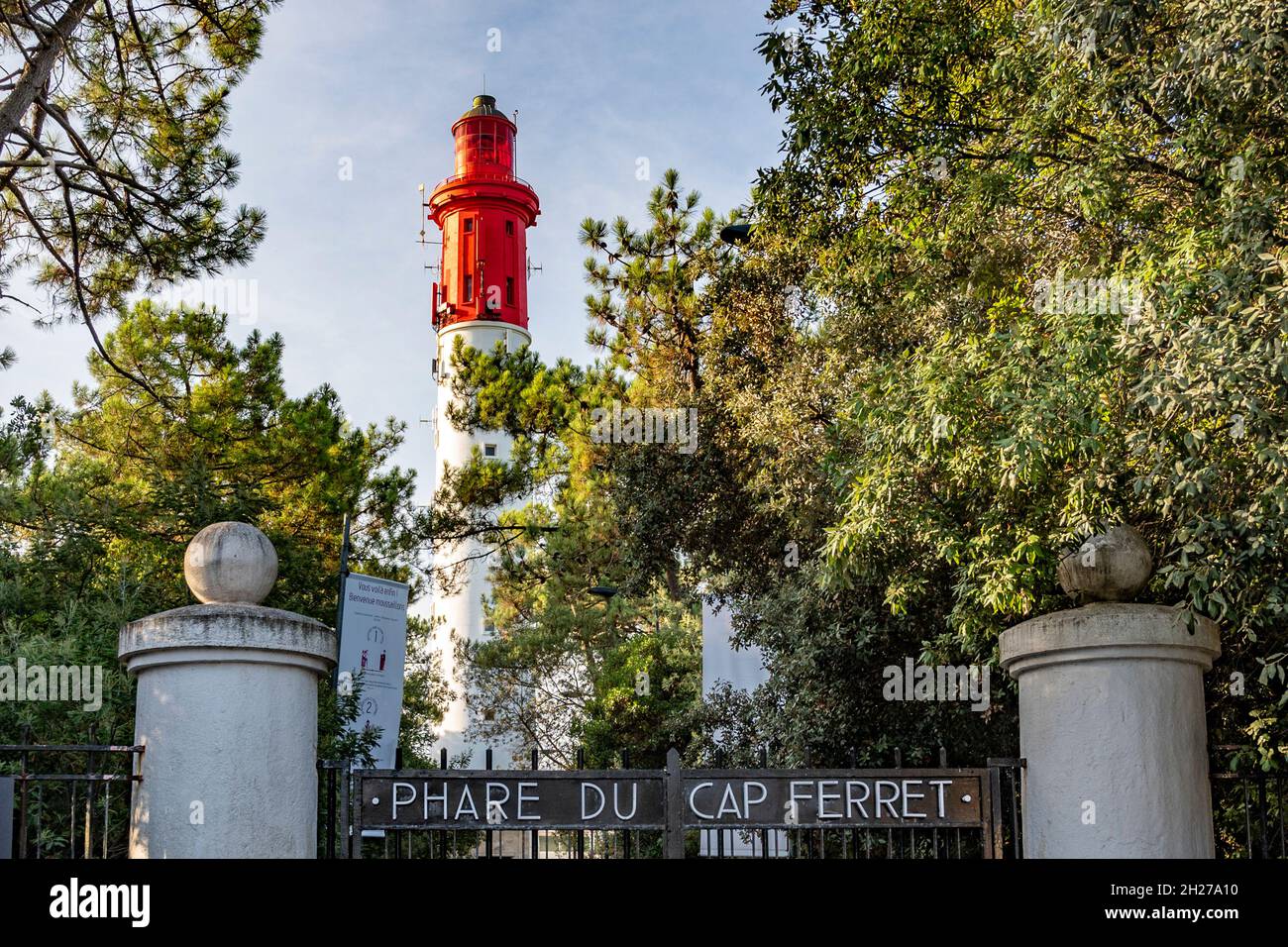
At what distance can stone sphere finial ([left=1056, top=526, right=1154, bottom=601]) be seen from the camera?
6.89m

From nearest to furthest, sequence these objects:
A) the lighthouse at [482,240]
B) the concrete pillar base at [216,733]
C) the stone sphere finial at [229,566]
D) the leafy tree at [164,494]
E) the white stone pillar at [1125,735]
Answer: the concrete pillar base at [216,733] < the stone sphere finial at [229,566] < the white stone pillar at [1125,735] < the leafy tree at [164,494] < the lighthouse at [482,240]

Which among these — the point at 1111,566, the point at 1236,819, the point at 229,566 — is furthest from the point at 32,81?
the point at 1236,819

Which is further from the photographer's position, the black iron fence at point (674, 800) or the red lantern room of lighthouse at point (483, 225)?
the red lantern room of lighthouse at point (483, 225)

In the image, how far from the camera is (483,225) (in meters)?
35.4

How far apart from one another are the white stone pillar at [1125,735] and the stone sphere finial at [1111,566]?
0.10 metres

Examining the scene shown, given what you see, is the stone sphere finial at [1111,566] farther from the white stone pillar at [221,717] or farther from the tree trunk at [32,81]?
the tree trunk at [32,81]

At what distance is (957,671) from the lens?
11.9m

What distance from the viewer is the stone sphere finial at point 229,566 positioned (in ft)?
21.3

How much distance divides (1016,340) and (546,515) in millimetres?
18899

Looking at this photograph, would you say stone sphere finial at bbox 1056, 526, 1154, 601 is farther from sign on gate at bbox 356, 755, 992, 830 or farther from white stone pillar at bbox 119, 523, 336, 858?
white stone pillar at bbox 119, 523, 336, 858

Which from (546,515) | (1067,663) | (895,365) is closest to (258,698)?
(1067,663)

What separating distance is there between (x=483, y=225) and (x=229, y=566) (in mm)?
29726

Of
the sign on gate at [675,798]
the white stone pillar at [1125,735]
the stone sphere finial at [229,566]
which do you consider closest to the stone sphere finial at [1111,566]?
the white stone pillar at [1125,735]

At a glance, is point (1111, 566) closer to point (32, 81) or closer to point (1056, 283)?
point (1056, 283)
